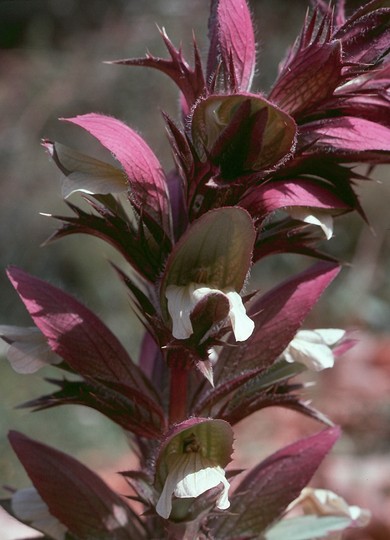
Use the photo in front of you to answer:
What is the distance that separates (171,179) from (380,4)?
1.23ft

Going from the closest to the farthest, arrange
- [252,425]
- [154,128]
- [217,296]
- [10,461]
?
[217,296] → [10,461] → [252,425] → [154,128]

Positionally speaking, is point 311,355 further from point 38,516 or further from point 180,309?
point 38,516

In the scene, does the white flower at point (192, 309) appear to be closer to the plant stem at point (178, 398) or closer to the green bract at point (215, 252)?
the green bract at point (215, 252)

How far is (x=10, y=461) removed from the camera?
3.25 metres

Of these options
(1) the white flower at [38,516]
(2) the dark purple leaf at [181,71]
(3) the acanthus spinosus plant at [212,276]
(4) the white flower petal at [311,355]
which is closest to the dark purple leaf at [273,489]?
(3) the acanthus spinosus plant at [212,276]

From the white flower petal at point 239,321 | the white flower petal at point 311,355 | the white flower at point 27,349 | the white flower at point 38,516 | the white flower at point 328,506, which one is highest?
the white flower petal at point 239,321

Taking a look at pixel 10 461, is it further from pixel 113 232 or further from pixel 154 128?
pixel 154 128

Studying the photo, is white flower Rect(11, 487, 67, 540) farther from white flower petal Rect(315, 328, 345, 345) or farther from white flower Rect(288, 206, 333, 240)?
white flower Rect(288, 206, 333, 240)

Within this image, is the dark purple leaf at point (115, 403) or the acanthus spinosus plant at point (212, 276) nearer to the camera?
the acanthus spinosus plant at point (212, 276)

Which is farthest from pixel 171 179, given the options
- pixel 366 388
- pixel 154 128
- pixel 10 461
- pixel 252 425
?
pixel 154 128


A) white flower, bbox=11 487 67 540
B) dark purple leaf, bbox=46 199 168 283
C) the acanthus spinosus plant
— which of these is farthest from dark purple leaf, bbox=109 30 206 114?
white flower, bbox=11 487 67 540

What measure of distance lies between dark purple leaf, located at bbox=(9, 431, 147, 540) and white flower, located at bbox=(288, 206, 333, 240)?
19.7 inches

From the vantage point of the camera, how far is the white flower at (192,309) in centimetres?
102

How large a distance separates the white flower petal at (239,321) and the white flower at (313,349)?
0.79ft
